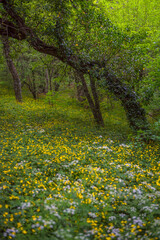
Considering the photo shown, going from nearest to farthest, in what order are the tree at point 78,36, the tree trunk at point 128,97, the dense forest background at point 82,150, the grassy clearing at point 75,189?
the grassy clearing at point 75,189
the dense forest background at point 82,150
the tree at point 78,36
the tree trunk at point 128,97

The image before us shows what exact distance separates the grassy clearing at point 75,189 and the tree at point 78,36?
3237 mm

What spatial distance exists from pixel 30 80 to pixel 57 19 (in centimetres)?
1446

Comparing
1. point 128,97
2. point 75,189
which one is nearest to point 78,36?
point 128,97

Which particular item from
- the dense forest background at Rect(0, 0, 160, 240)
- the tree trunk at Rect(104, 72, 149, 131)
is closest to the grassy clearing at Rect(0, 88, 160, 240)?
the dense forest background at Rect(0, 0, 160, 240)

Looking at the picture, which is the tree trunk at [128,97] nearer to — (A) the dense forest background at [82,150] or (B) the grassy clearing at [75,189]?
(A) the dense forest background at [82,150]

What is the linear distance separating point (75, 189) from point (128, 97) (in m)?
7.19

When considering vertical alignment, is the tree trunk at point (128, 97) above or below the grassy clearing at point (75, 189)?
above

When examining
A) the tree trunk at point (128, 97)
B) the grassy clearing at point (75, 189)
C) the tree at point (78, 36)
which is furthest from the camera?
the tree trunk at point (128, 97)

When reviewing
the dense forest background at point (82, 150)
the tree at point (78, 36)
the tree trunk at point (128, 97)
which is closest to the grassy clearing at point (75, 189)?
the dense forest background at point (82, 150)

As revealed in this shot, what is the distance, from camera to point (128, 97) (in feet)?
34.5

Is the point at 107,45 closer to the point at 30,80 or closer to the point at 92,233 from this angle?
the point at 92,233

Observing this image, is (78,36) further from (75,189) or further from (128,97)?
(75,189)

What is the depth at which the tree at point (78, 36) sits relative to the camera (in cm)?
959

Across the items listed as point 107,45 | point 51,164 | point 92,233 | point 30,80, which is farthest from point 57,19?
point 30,80
